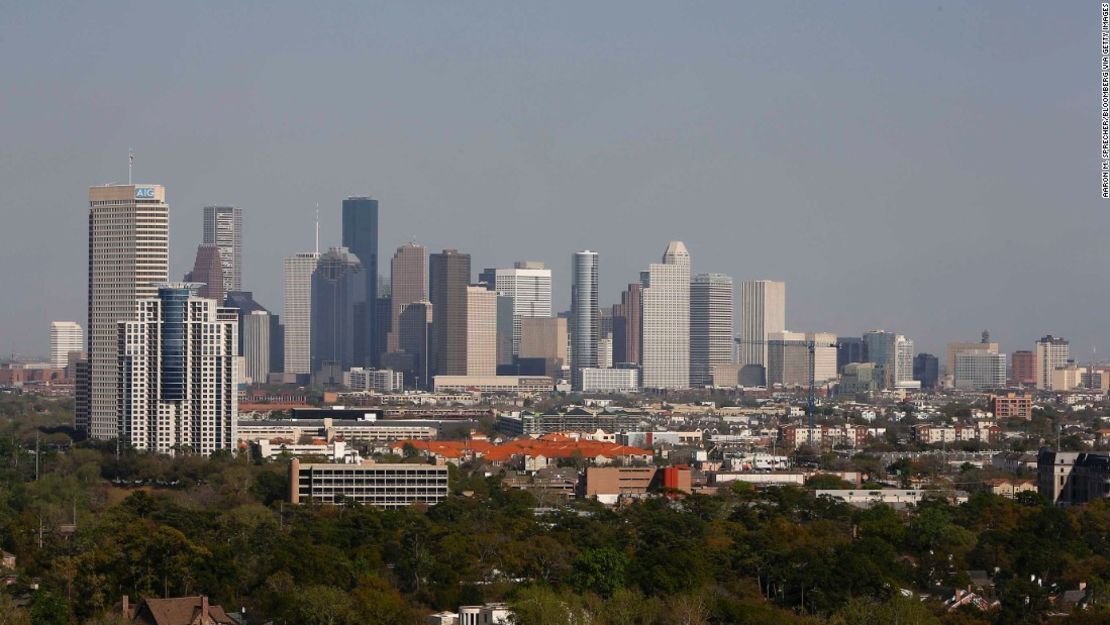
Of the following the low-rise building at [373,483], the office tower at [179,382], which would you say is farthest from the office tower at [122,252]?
the low-rise building at [373,483]

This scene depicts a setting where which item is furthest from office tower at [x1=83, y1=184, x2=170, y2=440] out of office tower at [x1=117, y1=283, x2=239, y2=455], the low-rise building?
the low-rise building

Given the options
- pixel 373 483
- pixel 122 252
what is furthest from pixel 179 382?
pixel 373 483

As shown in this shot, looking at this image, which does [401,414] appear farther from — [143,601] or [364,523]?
[143,601]

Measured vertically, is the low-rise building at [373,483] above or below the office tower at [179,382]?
below

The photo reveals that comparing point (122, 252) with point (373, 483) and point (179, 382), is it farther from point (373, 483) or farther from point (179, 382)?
point (373, 483)

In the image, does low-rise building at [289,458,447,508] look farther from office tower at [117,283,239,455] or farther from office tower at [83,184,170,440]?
office tower at [83,184,170,440]

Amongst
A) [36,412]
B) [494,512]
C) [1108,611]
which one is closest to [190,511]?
[494,512]

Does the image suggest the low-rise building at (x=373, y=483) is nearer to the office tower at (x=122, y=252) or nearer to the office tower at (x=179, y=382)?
the office tower at (x=179, y=382)
